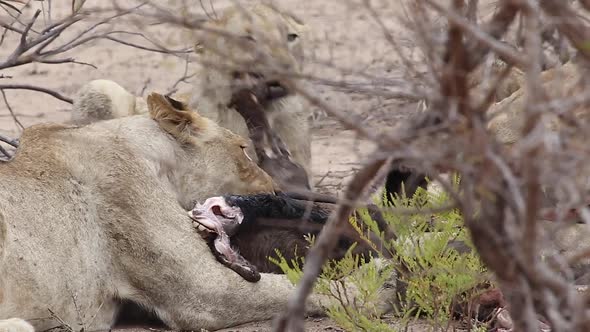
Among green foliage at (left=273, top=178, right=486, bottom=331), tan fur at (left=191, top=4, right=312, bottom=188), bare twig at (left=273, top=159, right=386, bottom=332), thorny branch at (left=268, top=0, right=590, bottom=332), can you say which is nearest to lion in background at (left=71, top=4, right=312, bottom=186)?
tan fur at (left=191, top=4, right=312, bottom=188)

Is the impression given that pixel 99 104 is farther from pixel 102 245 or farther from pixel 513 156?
pixel 513 156

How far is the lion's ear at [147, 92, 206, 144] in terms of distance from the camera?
4.82m

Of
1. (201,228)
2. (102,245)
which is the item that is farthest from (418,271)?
(102,245)

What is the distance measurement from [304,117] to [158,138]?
2.08 meters

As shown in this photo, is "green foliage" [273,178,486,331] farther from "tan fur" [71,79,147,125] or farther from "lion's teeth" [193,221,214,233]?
"tan fur" [71,79,147,125]

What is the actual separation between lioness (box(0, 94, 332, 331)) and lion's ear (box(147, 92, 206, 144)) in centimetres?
21

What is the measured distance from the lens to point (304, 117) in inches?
265

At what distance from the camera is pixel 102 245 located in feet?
14.2

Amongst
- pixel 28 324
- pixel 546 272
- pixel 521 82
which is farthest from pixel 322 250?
pixel 521 82

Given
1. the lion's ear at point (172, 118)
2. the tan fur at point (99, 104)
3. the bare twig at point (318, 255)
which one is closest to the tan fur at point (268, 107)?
the tan fur at point (99, 104)

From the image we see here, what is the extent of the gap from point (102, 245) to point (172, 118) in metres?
0.74

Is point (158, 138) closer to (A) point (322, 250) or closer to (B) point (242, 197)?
(B) point (242, 197)

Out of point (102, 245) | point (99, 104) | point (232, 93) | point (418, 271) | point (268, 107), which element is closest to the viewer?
point (418, 271)

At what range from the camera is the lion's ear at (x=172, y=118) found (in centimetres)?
482
